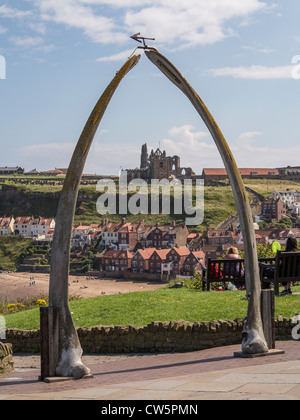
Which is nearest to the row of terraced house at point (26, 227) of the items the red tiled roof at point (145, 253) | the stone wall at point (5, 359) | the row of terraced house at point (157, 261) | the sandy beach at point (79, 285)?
the sandy beach at point (79, 285)

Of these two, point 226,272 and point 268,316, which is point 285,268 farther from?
point 268,316

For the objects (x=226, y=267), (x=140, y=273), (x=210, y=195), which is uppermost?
(x=210, y=195)

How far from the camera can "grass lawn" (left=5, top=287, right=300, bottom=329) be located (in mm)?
11602

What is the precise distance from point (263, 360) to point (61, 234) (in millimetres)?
3328

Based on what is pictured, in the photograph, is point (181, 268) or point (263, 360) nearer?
point (263, 360)

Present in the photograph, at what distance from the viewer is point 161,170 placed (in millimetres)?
173250

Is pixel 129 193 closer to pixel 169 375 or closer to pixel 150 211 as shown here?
pixel 150 211

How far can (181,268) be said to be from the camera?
86562mm

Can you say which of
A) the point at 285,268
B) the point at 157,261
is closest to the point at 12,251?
the point at 157,261

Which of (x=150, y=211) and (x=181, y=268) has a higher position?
(x=150, y=211)

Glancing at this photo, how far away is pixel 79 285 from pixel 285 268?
68.7m

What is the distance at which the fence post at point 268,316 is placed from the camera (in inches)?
365
